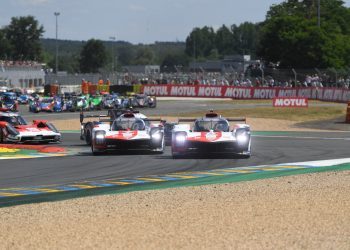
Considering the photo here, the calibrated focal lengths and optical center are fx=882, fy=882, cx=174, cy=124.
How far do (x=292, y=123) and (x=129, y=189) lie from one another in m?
26.5

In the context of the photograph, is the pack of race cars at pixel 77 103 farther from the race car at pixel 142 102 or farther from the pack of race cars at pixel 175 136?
the pack of race cars at pixel 175 136

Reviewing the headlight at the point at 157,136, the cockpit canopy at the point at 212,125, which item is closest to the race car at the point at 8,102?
the headlight at the point at 157,136

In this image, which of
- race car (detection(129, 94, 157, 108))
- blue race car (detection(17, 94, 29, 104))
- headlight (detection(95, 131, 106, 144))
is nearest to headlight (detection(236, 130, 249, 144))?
headlight (detection(95, 131, 106, 144))

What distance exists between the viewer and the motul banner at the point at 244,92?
61.0 meters

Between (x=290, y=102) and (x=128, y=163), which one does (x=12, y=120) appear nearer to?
(x=128, y=163)

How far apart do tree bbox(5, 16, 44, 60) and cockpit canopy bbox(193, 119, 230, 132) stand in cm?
13479

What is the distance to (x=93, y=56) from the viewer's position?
568ft

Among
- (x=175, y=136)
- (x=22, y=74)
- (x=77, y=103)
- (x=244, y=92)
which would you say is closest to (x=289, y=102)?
(x=77, y=103)

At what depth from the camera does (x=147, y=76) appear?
83250 mm

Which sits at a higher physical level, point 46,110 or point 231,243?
point 231,243

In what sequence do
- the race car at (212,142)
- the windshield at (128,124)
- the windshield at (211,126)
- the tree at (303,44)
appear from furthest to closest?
1. the tree at (303,44)
2. the windshield at (128,124)
3. the windshield at (211,126)
4. the race car at (212,142)

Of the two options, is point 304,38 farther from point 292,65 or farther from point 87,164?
point 87,164

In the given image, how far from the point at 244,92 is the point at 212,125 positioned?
47031mm

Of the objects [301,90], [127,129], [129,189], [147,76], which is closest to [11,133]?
[127,129]
